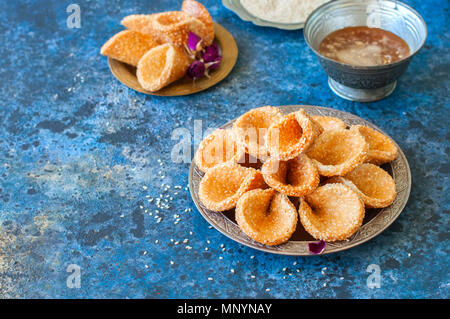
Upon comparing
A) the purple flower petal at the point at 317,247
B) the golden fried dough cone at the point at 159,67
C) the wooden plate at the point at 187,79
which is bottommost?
the purple flower petal at the point at 317,247

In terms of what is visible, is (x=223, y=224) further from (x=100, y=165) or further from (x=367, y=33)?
(x=367, y=33)

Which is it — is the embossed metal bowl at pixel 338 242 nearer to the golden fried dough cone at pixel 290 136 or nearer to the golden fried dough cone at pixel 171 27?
the golden fried dough cone at pixel 290 136

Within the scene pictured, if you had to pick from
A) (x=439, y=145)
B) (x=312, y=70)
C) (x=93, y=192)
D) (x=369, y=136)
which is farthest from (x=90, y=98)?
(x=439, y=145)

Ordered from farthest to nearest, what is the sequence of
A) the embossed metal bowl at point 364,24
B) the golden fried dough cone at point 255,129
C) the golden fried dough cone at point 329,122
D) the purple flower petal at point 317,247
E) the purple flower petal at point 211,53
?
the purple flower petal at point 211,53, the embossed metal bowl at point 364,24, the golden fried dough cone at point 329,122, the golden fried dough cone at point 255,129, the purple flower petal at point 317,247

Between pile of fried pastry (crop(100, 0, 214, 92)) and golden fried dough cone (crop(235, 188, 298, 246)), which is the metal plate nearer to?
pile of fried pastry (crop(100, 0, 214, 92))

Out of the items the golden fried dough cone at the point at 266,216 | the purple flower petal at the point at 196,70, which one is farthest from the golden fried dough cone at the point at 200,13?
the golden fried dough cone at the point at 266,216
